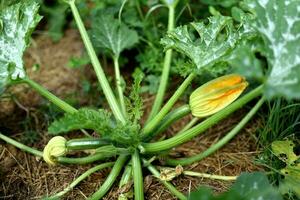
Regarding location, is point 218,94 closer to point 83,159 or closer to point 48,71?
point 83,159

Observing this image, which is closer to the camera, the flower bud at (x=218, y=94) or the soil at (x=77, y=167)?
the flower bud at (x=218, y=94)

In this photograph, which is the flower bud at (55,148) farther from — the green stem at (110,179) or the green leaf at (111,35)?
the green leaf at (111,35)

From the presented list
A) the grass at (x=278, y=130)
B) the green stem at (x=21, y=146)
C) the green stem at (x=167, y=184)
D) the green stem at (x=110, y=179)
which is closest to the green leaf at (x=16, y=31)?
the green stem at (x=21, y=146)

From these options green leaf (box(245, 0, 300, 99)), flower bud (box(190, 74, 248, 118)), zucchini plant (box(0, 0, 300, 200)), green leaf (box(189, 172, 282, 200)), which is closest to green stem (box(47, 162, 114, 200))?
zucchini plant (box(0, 0, 300, 200))

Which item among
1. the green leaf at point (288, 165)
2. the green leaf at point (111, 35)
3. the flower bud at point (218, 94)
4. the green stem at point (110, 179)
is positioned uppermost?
the green leaf at point (111, 35)

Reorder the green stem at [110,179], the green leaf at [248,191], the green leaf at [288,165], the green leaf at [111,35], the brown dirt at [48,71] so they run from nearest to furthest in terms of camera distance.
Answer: the green leaf at [248,191], the green leaf at [288,165], the green stem at [110,179], the green leaf at [111,35], the brown dirt at [48,71]

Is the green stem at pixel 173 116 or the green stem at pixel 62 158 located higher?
the green stem at pixel 173 116

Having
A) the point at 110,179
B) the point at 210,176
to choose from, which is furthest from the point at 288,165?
the point at 110,179
